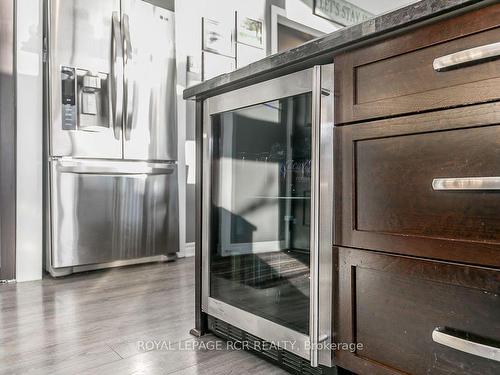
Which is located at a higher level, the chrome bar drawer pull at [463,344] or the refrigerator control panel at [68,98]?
the refrigerator control panel at [68,98]

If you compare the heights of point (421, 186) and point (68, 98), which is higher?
point (68, 98)

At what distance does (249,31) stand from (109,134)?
175 cm

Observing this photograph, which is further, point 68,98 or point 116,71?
point 116,71

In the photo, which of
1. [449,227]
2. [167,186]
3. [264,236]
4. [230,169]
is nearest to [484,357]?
[449,227]

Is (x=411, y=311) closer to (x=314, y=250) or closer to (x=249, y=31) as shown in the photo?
(x=314, y=250)

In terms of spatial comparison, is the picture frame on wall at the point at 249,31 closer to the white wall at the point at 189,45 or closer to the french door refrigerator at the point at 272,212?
the white wall at the point at 189,45

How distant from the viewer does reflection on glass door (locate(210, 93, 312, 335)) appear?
121 cm

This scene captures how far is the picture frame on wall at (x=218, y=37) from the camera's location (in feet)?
10.7

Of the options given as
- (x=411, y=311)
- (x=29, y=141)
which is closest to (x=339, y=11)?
(x=29, y=141)

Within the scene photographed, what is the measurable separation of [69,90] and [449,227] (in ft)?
7.88

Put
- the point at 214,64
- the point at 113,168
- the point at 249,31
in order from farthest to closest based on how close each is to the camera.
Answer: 1. the point at 249,31
2. the point at 214,64
3. the point at 113,168

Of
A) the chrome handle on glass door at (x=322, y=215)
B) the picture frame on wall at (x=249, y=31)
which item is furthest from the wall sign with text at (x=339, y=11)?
the chrome handle on glass door at (x=322, y=215)

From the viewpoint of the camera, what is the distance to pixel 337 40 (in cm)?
96

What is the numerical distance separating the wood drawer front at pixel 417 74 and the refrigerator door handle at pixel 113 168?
2.02m
